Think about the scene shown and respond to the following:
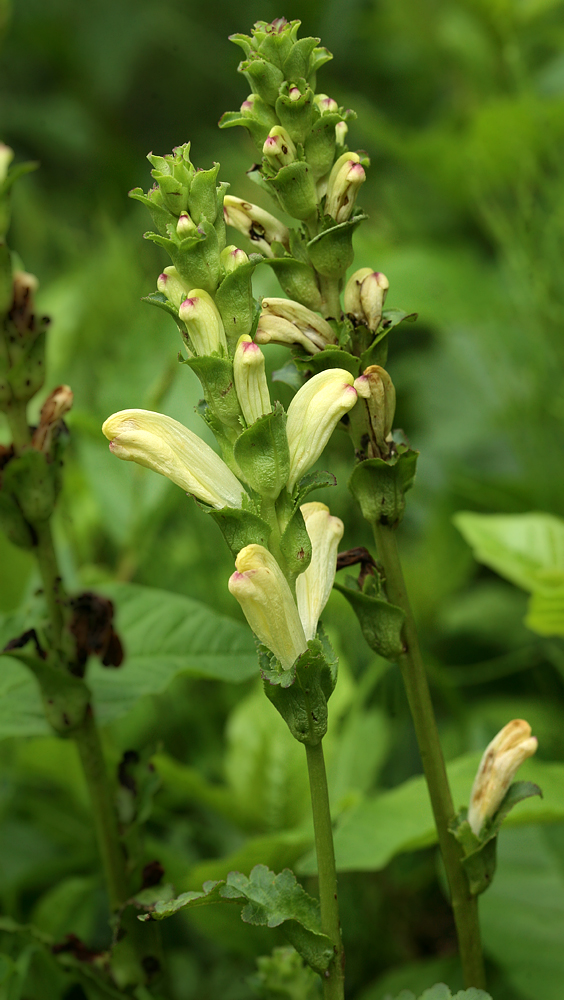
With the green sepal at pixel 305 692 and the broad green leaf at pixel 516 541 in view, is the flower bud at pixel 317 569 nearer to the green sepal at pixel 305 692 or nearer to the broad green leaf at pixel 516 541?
the green sepal at pixel 305 692

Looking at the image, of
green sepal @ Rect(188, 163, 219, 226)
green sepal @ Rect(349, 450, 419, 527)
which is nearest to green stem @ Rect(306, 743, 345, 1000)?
green sepal @ Rect(349, 450, 419, 527)

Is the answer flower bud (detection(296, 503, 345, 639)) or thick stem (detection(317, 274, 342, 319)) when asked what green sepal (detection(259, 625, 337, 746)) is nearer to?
flower bud (detection(296, 503, 345, 639))

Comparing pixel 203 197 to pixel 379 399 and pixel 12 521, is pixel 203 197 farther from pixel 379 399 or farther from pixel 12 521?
pixel 12 521

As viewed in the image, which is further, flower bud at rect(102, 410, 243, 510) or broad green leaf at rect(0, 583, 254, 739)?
broad green leaf at rect(0, 583, 254, 739)

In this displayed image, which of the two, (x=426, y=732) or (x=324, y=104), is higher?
(x=324, y=104)

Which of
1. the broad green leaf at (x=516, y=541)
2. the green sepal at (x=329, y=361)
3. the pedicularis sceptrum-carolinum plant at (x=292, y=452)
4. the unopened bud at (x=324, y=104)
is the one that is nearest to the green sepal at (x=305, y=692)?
the pedicularis sceptrum-carolinum plant at (x=292, y=452)

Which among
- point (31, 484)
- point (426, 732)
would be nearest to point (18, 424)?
point (31, 484)
